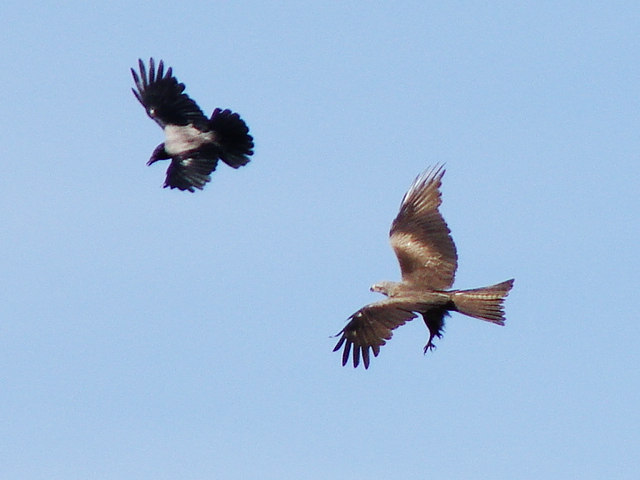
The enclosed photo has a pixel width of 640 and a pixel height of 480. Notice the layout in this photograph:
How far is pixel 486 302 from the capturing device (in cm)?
1706

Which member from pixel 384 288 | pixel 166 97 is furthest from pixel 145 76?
pixel 384 288

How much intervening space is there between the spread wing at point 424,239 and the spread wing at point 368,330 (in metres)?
1.52

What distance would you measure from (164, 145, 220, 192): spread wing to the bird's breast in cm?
9

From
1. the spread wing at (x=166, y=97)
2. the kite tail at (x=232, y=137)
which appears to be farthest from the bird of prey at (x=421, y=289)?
the spread wing at (x=166, y=97)

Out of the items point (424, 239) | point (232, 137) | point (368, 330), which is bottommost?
point (368, 330)

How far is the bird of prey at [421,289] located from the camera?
55.8 ft

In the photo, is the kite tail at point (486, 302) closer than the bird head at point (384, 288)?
Yes

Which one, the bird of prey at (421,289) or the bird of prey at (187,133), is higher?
the bird of prey at (187,133)

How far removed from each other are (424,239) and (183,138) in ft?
12.2

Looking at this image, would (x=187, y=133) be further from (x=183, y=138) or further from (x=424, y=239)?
(x=424, y=239)

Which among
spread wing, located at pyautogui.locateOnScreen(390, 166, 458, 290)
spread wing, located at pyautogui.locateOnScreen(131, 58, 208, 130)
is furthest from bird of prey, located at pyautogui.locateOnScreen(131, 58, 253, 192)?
spread wing, located at pyautogui.locateOnScreen(390, 166, 458, 290)

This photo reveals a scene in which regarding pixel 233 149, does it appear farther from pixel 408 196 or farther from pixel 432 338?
pixel 432 338

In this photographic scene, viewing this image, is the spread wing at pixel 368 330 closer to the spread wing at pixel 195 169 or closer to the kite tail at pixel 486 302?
the kite tail at pixel 486 302

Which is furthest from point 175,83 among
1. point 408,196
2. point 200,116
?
point 408,196
